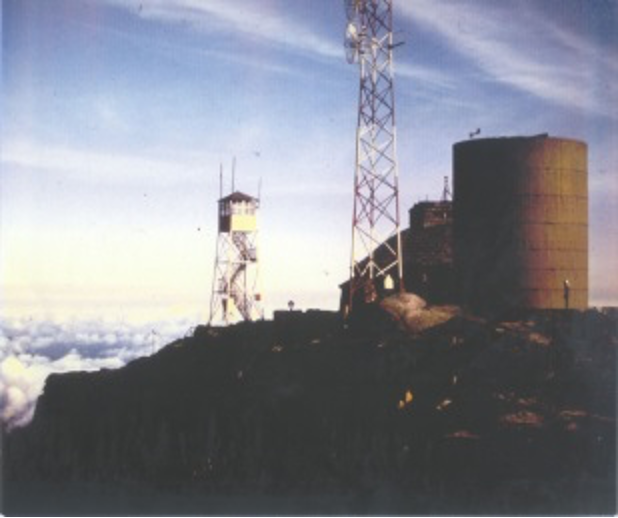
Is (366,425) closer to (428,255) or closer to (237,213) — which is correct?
(428,255)

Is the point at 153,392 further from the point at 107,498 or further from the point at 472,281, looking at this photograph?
the point at 472,281

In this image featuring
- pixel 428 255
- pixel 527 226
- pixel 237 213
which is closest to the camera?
pixel 527 226

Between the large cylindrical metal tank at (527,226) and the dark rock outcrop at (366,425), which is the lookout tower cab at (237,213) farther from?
the large cylindrical metal tank at (527,226)

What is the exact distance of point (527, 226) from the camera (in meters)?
45.0

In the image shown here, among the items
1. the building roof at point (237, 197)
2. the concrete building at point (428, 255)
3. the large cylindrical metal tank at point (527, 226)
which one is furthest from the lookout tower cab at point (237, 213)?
the large cylindrical metal tank at point (527, 226)

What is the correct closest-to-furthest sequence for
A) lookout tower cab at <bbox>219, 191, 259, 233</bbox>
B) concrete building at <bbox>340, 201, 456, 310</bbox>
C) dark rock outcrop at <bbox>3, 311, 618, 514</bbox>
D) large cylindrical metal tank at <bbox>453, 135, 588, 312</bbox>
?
dark rock outcrop at <bbox>3, 311, 618, 514</bbox> → large cylindrical metal tank at <bbox>453, 135, 588, 312</bbox> → concrete building at <bbox>340, 201, 456, 310</bbox> → lookout tower cab at <bbox>219, 191, 259, 233</bbox>

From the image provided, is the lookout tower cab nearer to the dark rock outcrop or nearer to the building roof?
the building roof

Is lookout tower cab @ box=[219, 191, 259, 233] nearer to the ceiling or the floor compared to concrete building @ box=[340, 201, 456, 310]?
nearer to the ceiling

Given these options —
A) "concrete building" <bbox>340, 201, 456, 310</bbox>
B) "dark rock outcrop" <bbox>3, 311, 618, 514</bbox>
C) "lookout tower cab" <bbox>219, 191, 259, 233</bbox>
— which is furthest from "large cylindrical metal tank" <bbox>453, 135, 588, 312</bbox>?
"lookout tower cab" <bbox>219, 191, 259, 233</bbox>

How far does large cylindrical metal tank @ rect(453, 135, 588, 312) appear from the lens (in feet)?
147

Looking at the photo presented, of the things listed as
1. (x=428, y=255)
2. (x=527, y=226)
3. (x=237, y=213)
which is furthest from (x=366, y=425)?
(x=237, y=213)

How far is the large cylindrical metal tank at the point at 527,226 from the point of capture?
147 ft

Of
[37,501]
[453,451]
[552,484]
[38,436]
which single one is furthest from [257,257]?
[552,484]

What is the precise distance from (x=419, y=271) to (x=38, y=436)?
26.3m
